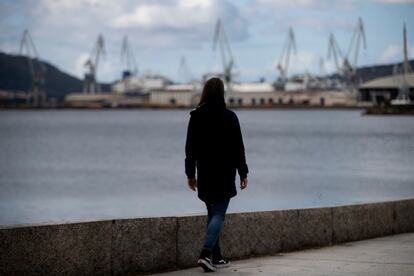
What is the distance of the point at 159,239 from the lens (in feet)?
26.0

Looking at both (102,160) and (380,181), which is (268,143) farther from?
(380,181)

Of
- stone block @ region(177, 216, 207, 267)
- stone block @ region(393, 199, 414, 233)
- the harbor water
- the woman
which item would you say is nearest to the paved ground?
stone block @ region(177, 216, 207, 267)

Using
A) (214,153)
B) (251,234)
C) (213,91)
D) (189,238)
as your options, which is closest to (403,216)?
(251,234)

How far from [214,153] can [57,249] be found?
4.51ft

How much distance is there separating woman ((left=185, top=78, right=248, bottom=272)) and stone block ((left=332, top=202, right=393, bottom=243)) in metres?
2.50

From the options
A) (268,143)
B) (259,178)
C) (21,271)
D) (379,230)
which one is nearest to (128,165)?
(259,178)

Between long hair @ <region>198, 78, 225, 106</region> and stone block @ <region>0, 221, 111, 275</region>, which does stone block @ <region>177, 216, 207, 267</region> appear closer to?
stone block @ <region>0, 221, 111, 275</region>

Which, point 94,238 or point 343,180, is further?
point 343,180

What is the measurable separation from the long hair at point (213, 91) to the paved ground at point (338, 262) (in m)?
1.31

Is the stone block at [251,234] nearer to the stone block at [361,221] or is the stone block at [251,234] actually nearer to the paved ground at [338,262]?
the paved ground at [338,262]

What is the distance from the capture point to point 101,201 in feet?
101

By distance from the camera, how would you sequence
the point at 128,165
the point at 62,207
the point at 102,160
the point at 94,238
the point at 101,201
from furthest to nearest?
the point at 102,160
the point at 128,165
the point at 101,201
the point at 62,207
the point at 94,238

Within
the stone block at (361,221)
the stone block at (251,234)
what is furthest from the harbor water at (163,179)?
the stone block at (251,234)

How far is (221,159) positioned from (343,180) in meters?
33.5
